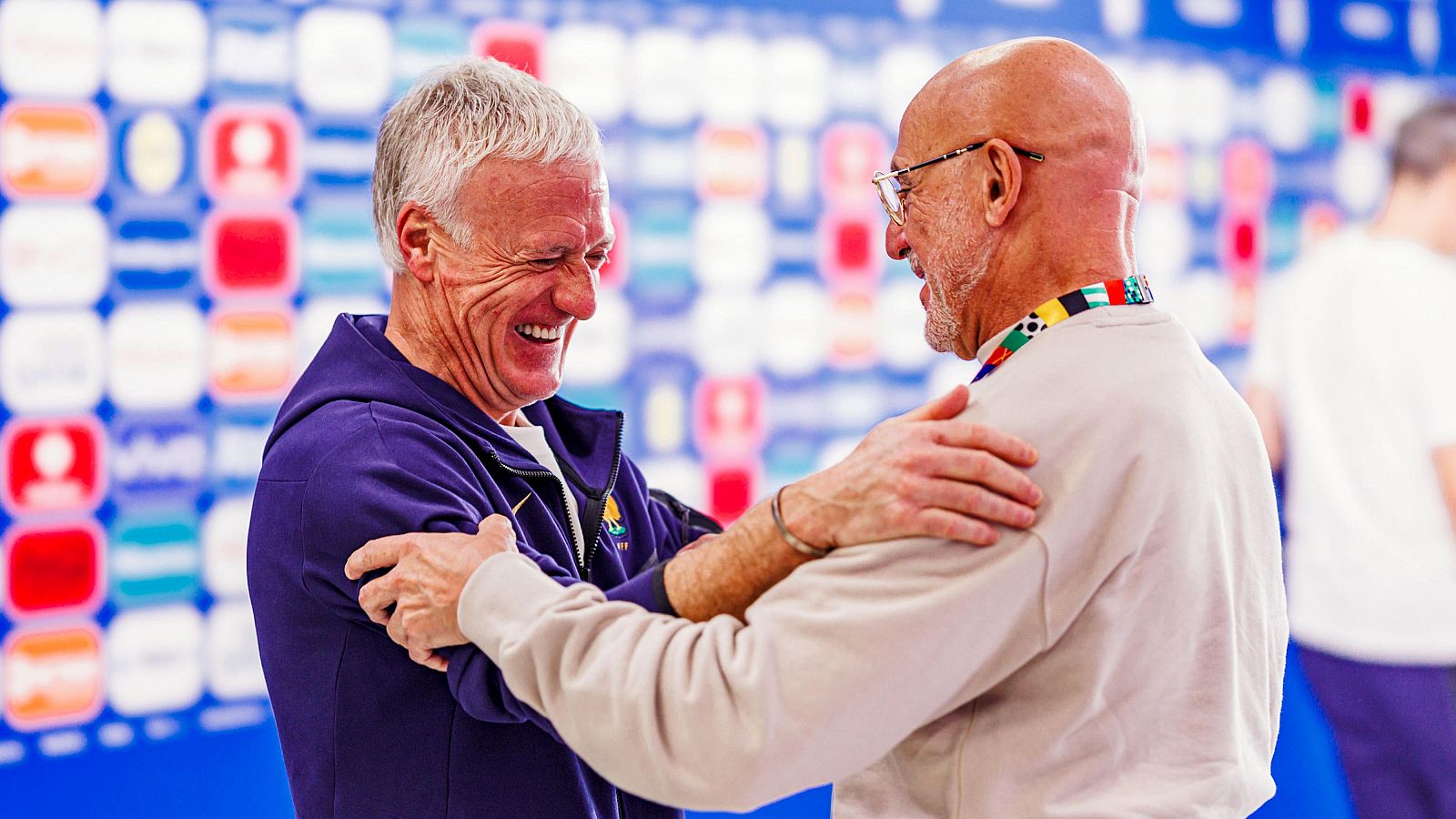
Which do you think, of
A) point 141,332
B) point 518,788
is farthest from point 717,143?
point 518,788

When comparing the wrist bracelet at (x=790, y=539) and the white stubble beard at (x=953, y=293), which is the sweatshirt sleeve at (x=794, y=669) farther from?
the white stubble beard at (x=953, y=293)

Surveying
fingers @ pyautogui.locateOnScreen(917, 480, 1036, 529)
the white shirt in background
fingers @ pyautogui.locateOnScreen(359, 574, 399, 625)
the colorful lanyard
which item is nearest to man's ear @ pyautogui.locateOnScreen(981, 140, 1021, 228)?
the colorful lanyard

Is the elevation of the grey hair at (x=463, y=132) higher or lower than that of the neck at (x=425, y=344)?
higher

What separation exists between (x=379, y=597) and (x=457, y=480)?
170mm

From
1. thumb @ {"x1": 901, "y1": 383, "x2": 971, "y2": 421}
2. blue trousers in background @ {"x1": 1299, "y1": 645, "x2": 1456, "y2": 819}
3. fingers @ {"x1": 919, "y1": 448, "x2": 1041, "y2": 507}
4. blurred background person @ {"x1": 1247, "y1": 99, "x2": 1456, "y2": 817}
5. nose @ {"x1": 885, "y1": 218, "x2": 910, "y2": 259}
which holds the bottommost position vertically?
blue trousers in background @ {"x1": 1299, "y1": 645, "x2": 1456, "y2": 819}

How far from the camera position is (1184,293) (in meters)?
4.02

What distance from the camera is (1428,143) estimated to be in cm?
306

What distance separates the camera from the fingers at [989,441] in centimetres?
120

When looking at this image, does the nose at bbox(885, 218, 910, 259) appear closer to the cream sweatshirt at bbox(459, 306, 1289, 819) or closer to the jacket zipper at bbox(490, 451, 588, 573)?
the cream sweatshirt at bbox(459, 306, 1289, 819)

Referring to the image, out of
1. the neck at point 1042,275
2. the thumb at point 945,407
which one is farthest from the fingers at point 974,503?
the neck at point 1042,275

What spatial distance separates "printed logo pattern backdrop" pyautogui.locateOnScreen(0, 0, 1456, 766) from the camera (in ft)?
8.15

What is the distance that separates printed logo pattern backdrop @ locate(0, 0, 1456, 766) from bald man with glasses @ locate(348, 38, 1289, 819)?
1457 mm

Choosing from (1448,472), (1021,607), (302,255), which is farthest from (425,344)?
(1448,472)

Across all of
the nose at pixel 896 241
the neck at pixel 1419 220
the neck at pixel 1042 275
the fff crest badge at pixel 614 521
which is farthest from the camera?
the neck at pixel 1419 220
